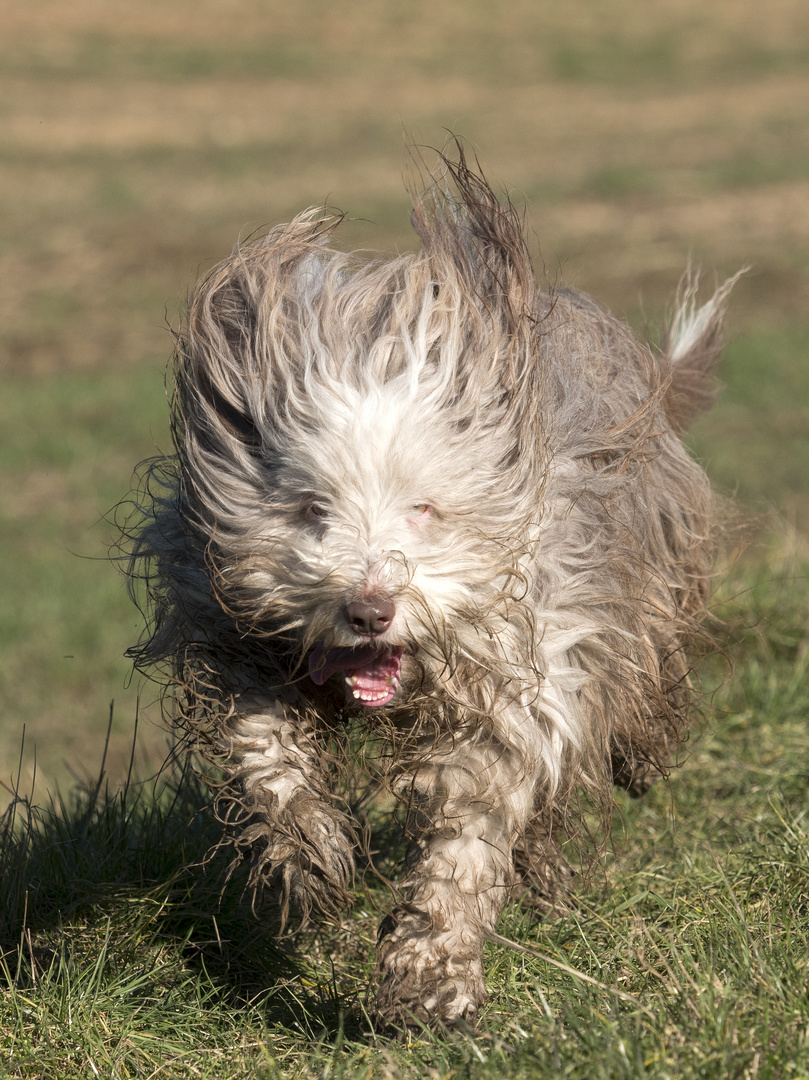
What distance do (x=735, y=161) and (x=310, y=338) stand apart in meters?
22.0

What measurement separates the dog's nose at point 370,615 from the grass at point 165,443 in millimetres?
829

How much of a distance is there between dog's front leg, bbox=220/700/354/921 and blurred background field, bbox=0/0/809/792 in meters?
1.08

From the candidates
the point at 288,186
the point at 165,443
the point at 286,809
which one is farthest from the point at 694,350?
the point at 288,186

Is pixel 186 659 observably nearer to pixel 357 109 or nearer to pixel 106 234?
pixel 106 234

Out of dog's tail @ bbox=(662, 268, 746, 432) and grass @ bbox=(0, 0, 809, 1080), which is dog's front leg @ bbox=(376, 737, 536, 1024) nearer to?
grass @ bbox=(0, 0, 809, 1080)

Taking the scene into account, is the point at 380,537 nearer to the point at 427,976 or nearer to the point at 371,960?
the point at 427,976

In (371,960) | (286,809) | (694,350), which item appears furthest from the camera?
(694,350)

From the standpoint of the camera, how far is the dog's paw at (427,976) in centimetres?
304

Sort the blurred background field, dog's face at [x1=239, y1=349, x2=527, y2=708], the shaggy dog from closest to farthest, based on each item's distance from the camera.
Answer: dog's face at [x1=239, y1=349, x2=527, y2=708], the shaggy dog, the blurred background field

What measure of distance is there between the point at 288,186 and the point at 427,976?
67.3ft

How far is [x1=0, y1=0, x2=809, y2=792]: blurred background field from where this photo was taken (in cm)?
946

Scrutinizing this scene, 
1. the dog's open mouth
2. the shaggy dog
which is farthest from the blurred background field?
the dog's open mouth

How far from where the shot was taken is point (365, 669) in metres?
2.92

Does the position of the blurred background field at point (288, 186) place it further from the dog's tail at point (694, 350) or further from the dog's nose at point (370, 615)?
the dog's nose at point (370, 615)
